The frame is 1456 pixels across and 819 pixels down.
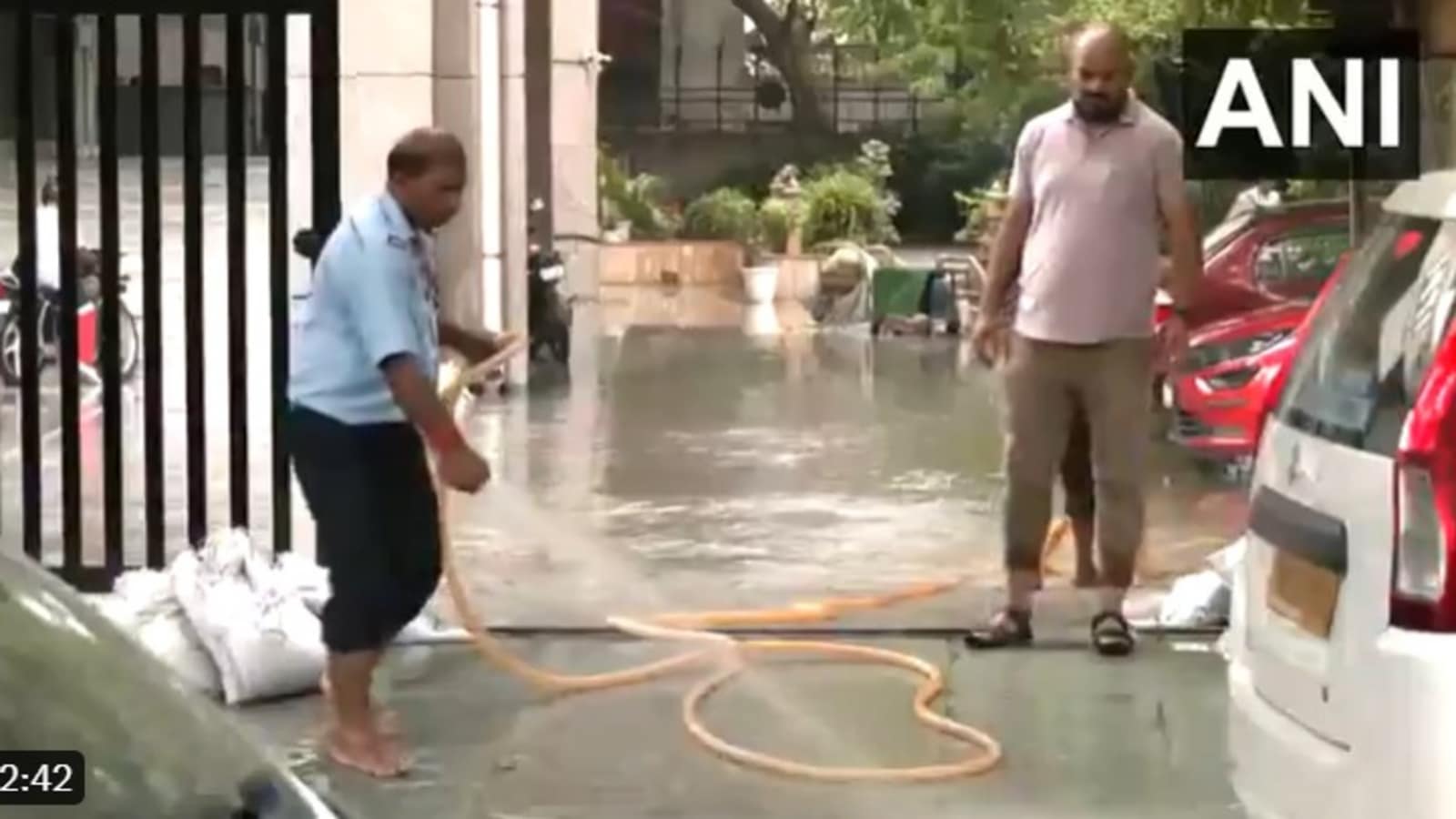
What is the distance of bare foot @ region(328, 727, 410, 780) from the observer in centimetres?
713

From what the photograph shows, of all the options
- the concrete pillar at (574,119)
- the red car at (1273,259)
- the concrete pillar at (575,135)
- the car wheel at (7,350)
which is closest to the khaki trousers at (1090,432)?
the red car at (1273,259)

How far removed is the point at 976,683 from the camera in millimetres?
8328

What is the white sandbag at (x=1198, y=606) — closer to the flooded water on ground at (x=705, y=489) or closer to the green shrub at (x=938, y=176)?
the flooded water on ground at (x=705, y=489)

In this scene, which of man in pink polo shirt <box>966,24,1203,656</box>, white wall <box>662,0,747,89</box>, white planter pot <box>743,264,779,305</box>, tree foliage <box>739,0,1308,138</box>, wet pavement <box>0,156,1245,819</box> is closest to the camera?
wet pavement <box>0,156,1245,819</box>


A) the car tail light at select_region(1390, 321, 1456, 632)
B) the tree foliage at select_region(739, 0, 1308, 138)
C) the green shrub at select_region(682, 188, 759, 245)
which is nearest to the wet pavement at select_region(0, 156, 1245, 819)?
the tree foliage at select_region(739, 0, 1308, 138)

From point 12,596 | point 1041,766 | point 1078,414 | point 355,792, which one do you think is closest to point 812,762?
point 1041,766

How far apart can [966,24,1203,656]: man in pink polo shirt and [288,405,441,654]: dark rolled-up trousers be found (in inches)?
87.5

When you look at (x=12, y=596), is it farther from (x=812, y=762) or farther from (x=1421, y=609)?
(x=812, y=762)

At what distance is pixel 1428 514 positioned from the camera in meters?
4.55

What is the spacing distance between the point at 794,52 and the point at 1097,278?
2578 centimetres

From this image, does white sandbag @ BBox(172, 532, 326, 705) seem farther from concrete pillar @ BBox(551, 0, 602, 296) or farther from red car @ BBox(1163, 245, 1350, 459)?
concrete pillar @ BBox(551, 0, 602, 296)

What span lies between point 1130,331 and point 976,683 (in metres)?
1.17

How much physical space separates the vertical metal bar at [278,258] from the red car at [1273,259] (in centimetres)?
693

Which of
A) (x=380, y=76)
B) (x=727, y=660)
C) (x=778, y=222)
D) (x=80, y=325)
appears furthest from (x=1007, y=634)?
(x=778, y=222)
